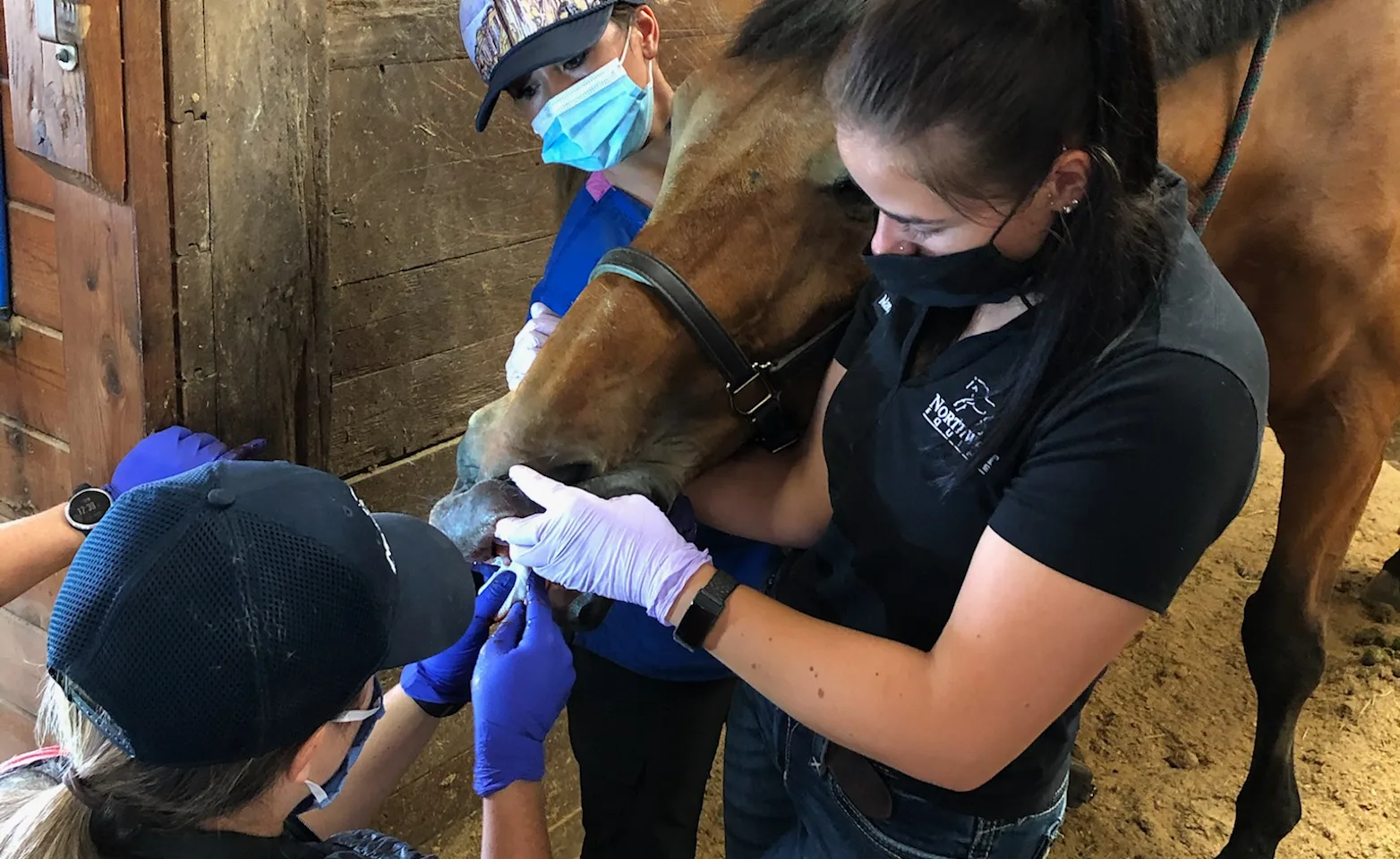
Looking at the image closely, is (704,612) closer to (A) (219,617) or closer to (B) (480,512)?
(B) (480,512)

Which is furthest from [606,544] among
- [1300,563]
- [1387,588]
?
[1387,588]

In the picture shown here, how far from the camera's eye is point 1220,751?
2.80m

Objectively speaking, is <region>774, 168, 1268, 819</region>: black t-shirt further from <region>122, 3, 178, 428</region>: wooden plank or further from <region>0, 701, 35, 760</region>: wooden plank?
<region>0, 701, 35, 760</region>: wooden plank

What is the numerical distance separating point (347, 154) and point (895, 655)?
1079 millimetres

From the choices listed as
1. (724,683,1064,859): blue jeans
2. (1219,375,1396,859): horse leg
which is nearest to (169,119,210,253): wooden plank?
(724,683,1064,859): blue jeans

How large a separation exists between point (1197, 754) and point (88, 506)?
8.41ft

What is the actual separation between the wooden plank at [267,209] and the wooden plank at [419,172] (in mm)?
64

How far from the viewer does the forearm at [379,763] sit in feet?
4.47

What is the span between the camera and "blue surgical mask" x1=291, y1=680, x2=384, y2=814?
0.96m

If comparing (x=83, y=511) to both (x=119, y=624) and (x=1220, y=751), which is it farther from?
(x=1220, y=751)

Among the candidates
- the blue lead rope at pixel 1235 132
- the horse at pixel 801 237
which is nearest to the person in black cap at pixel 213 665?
the horse at pixel 801 237

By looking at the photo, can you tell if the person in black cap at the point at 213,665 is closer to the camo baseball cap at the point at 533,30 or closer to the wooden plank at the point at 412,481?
the camo baseball cap at the point at 533,30

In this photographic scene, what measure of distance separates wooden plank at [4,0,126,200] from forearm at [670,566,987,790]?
87 centimetres

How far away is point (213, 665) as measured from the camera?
2.68 ft
